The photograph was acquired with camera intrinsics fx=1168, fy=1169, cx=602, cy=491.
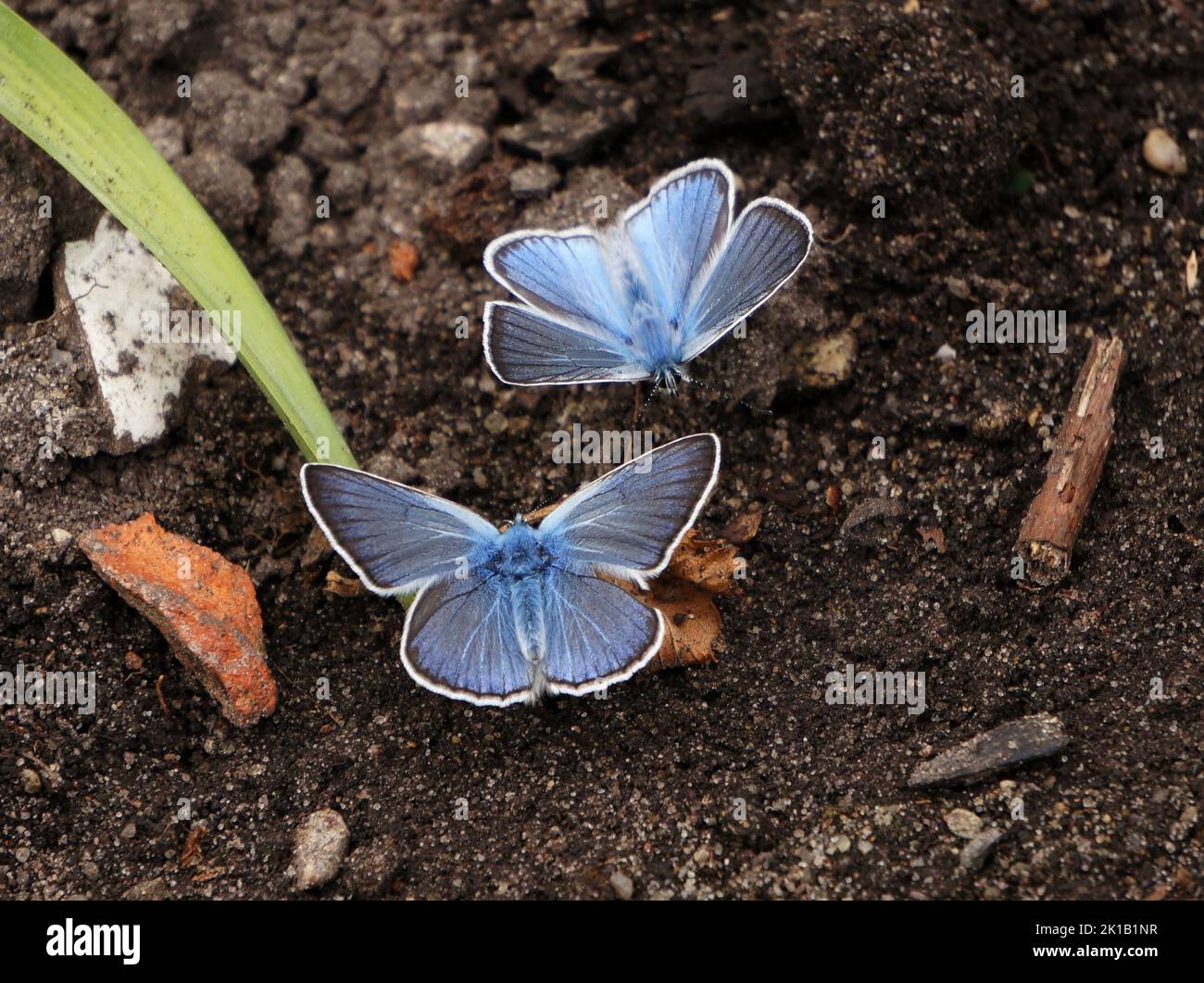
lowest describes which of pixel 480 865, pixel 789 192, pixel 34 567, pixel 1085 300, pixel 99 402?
pixel 480 865

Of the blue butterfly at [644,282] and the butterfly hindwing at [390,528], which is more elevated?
the blue butterfly at [644,282]

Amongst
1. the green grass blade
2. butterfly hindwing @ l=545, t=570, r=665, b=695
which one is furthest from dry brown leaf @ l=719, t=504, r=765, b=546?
the green grass blade

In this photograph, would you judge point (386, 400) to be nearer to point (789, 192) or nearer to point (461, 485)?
point (461, 485)

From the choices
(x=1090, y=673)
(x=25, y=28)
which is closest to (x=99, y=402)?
(x=25, y=28)

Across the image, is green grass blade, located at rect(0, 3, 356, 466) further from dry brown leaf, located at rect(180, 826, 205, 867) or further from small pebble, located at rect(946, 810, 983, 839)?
small pebble, located at rect(946, 810, 983, 839)

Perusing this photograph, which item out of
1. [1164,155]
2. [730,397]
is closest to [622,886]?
[730,397]

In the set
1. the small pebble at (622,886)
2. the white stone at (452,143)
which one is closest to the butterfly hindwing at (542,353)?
the white stone at (452,143)

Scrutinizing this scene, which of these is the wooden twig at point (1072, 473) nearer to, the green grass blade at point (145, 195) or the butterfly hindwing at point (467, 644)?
Result: the butterfly hindwing at point (467, 644)
